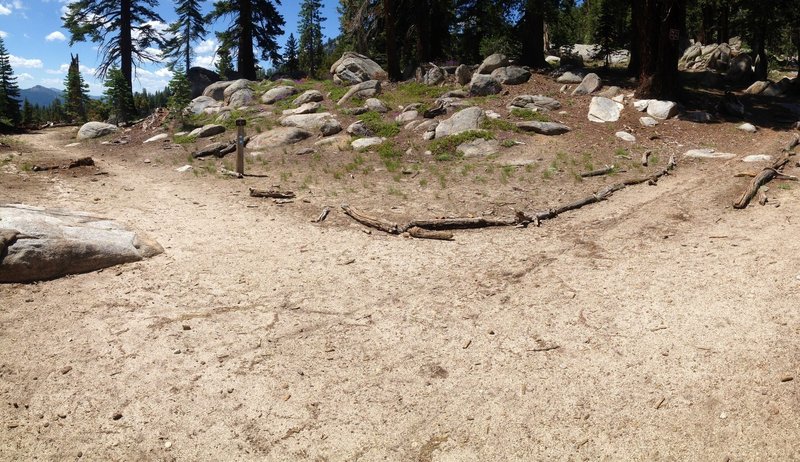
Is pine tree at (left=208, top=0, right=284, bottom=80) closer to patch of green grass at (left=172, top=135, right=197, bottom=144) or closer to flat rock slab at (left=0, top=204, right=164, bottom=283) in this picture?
patch of green grass at (left=172, top=135, right=197, bottom=144)

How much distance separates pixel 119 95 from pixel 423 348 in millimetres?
24105

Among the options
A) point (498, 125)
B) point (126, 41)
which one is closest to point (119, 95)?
point (126, 41)

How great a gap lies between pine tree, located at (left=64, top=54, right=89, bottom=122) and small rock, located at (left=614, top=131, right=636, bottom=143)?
121ft

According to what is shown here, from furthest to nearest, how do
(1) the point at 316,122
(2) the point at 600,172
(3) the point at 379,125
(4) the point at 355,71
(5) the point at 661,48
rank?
(4) the point at 355,71 → (1) the point at 316,122 → (3) the point at 379,125 → (5) the point at 661,48 → (2) the point at 600,172

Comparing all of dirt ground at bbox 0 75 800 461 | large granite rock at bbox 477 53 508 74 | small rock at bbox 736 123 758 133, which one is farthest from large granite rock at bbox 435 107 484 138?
small rock at bbox 736 123 758 133

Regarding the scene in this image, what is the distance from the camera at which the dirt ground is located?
4129 millimetres

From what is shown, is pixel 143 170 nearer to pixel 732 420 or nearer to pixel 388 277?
pixel 388 277

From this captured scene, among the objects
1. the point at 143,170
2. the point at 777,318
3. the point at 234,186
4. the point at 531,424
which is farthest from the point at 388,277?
the point at 143,170

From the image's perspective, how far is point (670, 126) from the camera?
1442cm

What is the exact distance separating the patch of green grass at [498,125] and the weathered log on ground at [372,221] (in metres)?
6.89

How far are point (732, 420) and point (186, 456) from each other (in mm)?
4516

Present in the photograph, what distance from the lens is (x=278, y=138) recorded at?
53.0 feet

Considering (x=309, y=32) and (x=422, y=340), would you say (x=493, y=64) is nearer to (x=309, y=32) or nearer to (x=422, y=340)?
(x=422, y=340)

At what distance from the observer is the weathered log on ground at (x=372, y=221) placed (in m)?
8.94
